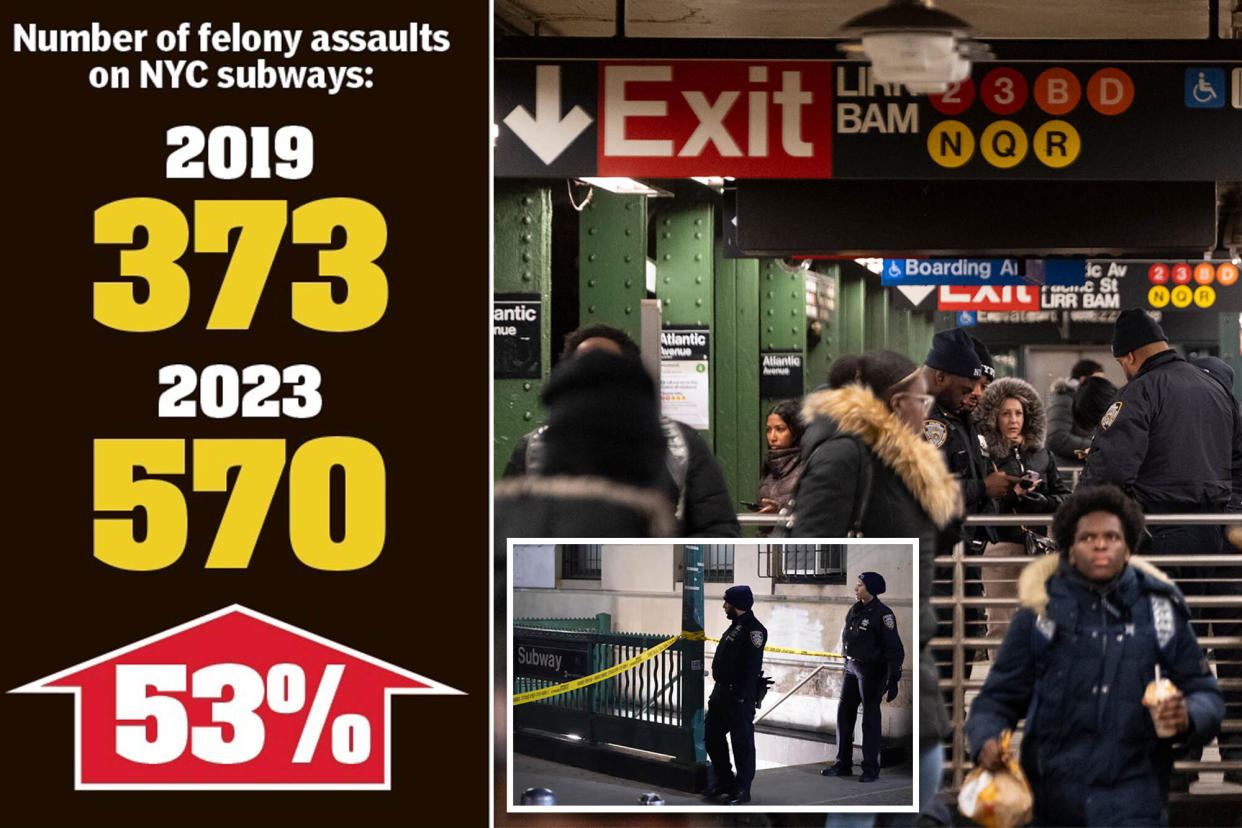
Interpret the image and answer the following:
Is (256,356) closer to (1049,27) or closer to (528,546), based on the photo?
(528,546)

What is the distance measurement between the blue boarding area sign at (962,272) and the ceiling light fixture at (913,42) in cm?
845

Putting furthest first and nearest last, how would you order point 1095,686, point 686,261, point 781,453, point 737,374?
point 737,374, point 686,261, point 781,453, point 1095,686

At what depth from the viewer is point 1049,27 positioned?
9.61 m

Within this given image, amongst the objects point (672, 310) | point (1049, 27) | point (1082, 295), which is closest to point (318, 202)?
point (1049, 27)

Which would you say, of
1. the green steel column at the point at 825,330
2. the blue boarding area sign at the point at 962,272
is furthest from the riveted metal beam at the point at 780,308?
the green steel column at the point at 825,330

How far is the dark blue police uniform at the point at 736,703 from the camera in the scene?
15.0 feet

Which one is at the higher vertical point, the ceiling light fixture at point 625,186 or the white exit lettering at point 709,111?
the ceiling light fixture at point 625,186

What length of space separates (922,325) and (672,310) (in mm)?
19244

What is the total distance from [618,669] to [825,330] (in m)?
17.0

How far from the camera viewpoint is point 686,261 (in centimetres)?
1362

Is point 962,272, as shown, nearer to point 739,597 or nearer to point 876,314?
point 739,597

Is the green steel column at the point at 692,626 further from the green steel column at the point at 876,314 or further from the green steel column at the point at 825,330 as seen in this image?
the green steel column at the point at 876,314

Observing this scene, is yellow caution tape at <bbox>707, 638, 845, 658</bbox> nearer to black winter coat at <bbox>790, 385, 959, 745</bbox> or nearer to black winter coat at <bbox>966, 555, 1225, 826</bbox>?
black winter coat at <bbox>790, 385, 959, 745</bbox>

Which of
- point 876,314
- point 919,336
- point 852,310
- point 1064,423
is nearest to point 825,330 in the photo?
point 852,310
